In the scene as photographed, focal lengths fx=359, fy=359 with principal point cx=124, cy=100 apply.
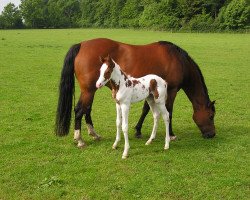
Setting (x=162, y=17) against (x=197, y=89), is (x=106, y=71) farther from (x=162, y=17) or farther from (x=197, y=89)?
(x=162, y=17)

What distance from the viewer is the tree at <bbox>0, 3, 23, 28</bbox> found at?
96.7m

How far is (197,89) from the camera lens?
8.02 meters

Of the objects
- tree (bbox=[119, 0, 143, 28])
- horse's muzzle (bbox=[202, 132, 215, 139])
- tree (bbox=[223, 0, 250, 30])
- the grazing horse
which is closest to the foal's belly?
the grazing horse

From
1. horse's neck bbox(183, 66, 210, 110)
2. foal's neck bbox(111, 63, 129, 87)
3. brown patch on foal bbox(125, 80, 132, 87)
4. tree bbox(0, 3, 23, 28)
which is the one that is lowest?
tree bbox(0, 3, 23, 28)

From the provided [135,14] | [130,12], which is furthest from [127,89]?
[130,12]

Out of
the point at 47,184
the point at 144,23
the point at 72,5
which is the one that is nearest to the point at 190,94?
the point at 47,184

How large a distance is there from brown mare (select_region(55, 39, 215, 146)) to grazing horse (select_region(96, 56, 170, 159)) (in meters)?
0.57

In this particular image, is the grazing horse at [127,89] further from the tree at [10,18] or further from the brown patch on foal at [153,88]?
the tree at [10,18]

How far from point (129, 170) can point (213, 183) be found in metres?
1.41

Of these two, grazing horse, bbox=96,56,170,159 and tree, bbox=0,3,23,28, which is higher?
grazing horse, bbox=96,56,170,159

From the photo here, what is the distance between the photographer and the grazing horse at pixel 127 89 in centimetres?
615

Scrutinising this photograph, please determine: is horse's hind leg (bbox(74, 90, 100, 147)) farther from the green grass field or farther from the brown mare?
the green grass field

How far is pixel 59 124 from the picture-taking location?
7.42 m

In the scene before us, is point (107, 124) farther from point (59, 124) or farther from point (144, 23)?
point (144, 23)
